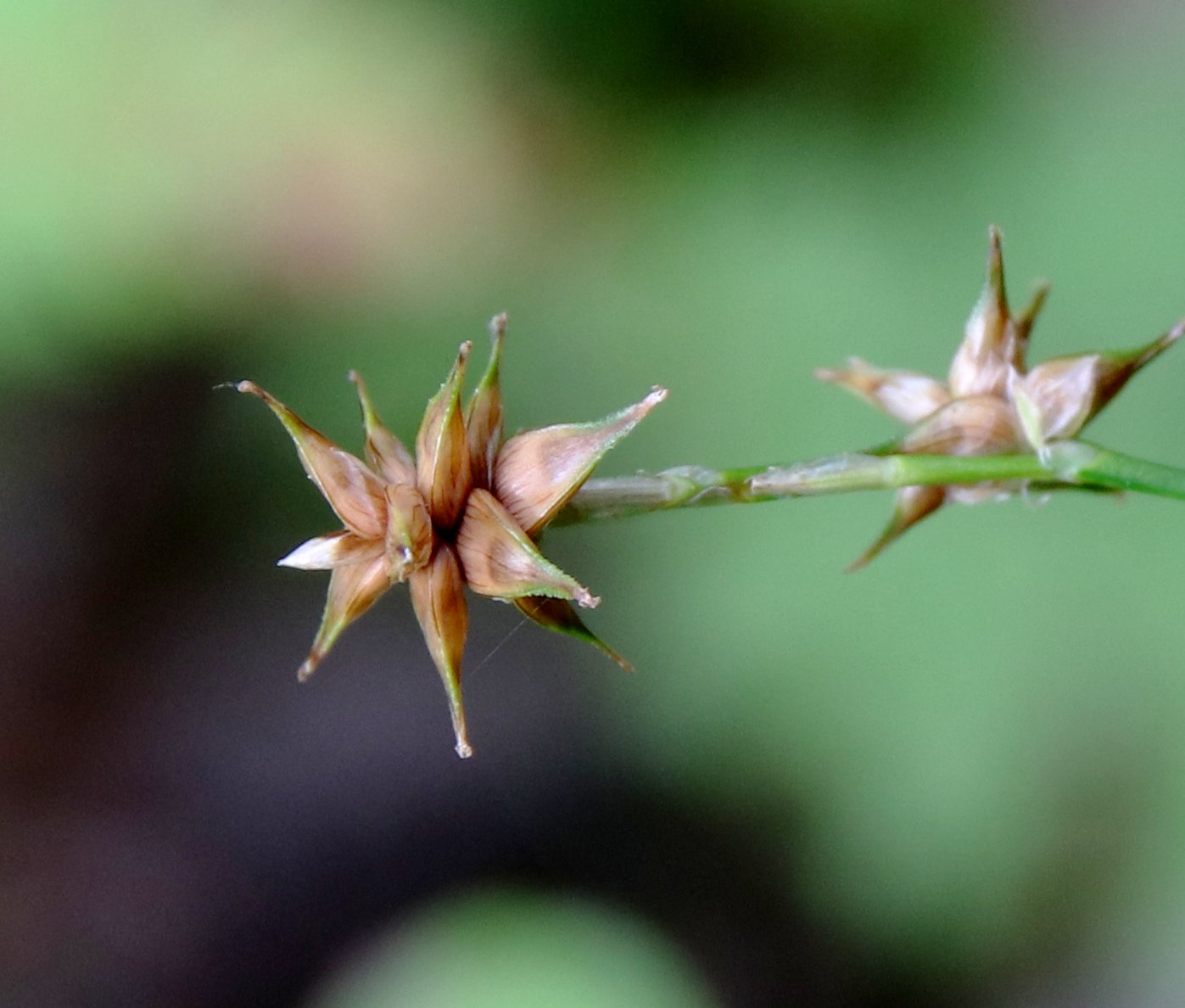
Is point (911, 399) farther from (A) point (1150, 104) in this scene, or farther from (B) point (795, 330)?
(A) point (1150, 104)

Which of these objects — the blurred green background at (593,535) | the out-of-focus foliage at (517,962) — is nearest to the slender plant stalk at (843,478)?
the blurred green background at (593,535)

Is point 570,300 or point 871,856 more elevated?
point 570,300

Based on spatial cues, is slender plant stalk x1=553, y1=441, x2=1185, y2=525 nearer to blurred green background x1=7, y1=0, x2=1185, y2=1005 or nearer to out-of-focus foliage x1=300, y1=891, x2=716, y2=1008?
blurred green background x1=7, y1=0, x2=1185, y2=1005

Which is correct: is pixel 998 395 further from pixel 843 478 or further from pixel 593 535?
pixel 593 535

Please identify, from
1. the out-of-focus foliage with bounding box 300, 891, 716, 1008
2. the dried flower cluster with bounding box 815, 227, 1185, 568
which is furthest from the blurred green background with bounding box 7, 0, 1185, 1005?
the dried flower cluster with bounding box 815, 227, 1185, 568

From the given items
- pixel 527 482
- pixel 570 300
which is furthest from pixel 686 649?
pixel 527 482

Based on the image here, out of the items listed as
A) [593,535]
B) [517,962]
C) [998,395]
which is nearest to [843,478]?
[998,395]

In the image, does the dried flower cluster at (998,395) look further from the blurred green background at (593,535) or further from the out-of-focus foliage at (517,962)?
the out-of-focus foliage at (517,962)
